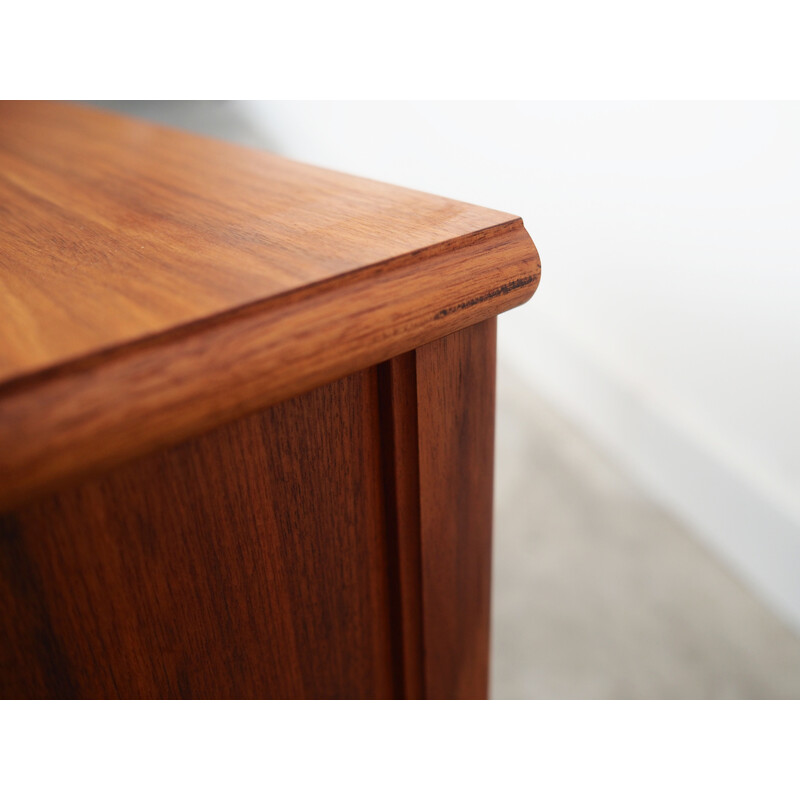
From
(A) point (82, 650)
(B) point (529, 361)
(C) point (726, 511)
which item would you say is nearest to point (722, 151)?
(C) point (726, 511)

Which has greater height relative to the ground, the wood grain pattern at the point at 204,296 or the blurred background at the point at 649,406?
the wood grain pattern at the point at 204,296

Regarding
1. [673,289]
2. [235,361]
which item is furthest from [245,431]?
[673,289]

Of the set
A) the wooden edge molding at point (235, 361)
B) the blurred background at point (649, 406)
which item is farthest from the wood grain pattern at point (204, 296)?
the blurred background at point (649, 406)

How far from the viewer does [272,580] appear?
26 cm

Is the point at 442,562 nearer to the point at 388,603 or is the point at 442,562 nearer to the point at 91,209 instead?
the point at 388,603

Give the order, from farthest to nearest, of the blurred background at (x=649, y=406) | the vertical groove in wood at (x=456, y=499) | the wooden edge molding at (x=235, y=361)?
the blurred background at (x=649, y=406)
the vertical groove in wood at (x=456, y=499)
the wooden edge molding at (x=235, y=361)

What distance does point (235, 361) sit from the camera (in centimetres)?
19

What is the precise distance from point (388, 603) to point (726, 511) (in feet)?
2.14

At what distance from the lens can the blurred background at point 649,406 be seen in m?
0.68

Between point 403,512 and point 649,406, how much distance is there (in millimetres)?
738

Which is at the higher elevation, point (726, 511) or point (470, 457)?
point (470, 457)

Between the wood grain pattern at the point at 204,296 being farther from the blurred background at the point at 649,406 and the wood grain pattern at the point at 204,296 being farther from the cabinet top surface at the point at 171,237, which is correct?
the blurred background at the point at 649,406

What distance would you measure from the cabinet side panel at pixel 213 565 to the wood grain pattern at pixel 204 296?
3 centimetres

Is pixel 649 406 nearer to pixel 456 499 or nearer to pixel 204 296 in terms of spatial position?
pixel 456 499
